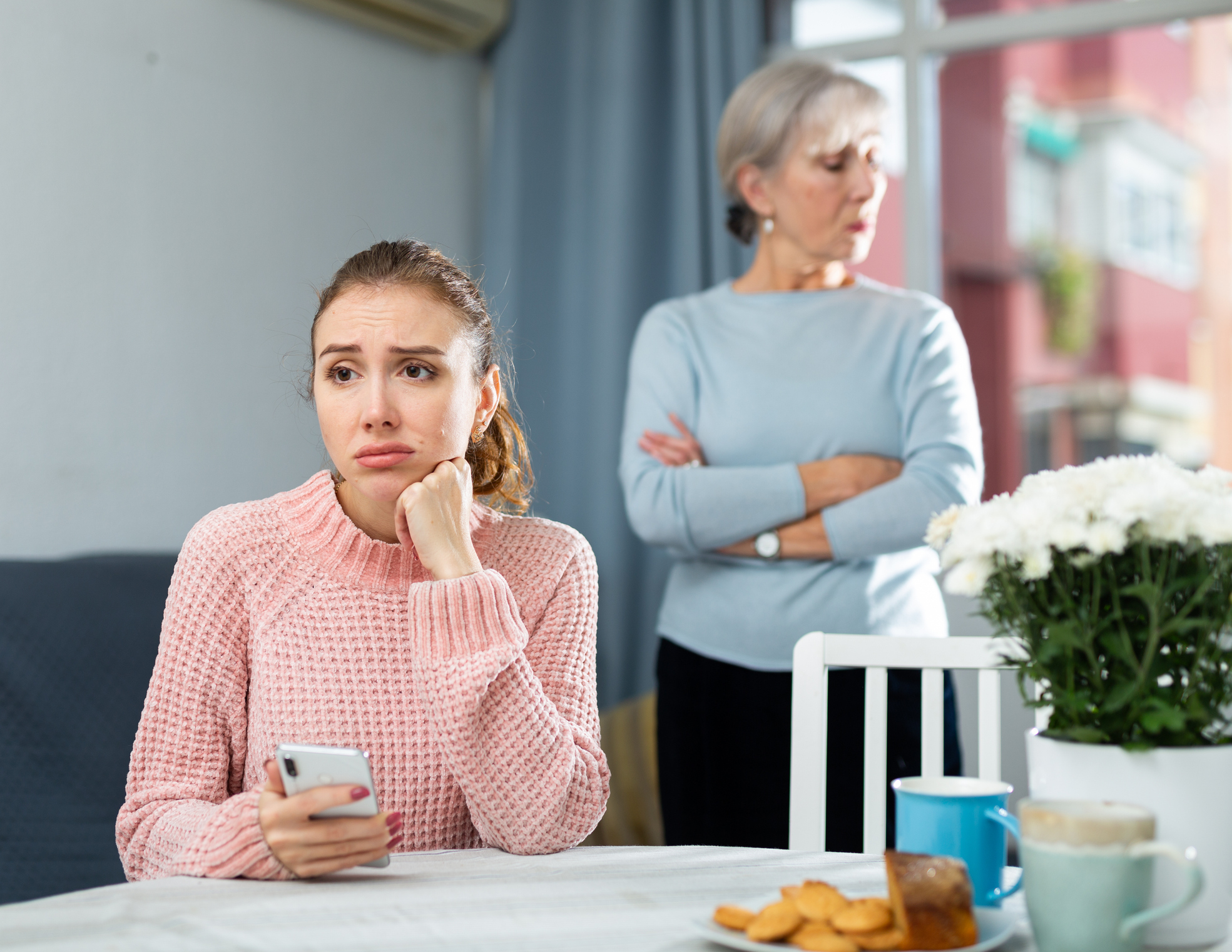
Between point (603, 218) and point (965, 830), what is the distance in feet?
7.66

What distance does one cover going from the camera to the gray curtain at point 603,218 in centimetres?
298

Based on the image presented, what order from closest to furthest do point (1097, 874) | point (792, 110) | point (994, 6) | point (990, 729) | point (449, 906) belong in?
1. point (1097, 874)
2. point (449, 906)
3. point (990, 729)
4. point (792, 110)
5. point (994, 6)

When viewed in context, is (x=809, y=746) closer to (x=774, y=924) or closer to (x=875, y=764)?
(x=875, y=764)

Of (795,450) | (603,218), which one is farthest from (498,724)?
(603,218)

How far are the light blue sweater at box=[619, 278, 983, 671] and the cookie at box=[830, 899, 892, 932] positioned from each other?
0.99 m

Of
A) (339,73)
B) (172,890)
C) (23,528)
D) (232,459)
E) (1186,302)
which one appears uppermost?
(339,73)

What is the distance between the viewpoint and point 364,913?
34.4 inches

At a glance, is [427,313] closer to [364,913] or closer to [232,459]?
[364,913]

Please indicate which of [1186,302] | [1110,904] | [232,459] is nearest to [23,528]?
[232,459]

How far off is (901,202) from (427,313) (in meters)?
2.00

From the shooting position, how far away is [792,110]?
1931 millimetres

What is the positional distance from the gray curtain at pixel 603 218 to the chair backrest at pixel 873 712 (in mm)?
1650

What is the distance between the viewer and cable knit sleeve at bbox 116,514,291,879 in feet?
3.65

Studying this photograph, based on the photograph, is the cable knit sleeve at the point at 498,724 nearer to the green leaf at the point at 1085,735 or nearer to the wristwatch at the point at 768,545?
the green leaf at the point at 1085,735
